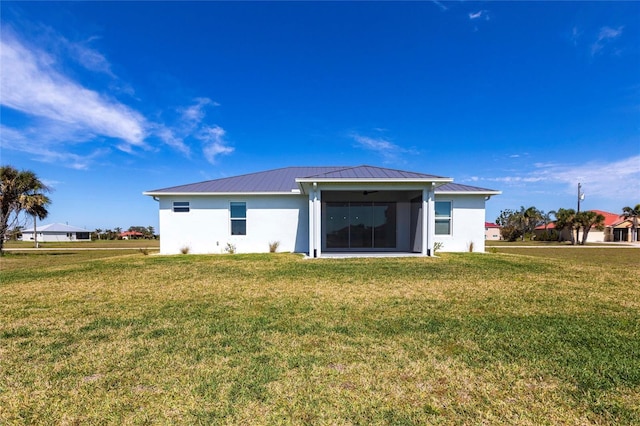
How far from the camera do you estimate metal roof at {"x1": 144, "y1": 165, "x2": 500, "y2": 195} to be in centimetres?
1219

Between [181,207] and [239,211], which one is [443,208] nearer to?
[239,211]

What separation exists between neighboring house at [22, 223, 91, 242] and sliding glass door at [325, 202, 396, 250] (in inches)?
2814

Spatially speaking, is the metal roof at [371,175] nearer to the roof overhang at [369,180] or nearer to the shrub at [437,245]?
the roof overhang at [369,180]

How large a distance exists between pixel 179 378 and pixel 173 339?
1.13m

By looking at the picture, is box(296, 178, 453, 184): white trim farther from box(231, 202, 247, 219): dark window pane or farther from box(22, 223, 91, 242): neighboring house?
box(22, 223, 91, 242): neighboring house

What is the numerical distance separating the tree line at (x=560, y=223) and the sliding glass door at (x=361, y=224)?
33311mm

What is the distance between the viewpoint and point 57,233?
2461 inches

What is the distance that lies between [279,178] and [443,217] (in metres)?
9.31

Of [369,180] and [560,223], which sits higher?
[369,180]

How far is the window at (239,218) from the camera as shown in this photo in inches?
581

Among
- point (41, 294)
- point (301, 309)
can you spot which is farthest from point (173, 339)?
point (41, 294)

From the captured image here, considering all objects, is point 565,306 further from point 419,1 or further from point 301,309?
point 419,1

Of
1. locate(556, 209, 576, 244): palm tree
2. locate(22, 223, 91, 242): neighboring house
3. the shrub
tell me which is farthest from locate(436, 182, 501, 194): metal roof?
locate(22, 223, 91, 242): neighboring house

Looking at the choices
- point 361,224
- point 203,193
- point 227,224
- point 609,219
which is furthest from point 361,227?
point 609,219
